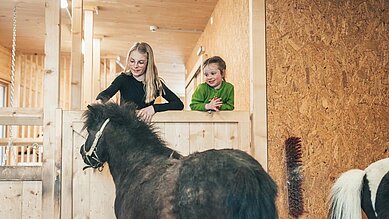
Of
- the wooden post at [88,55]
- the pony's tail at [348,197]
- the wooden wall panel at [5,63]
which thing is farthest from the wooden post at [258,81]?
the wooden wall panel at [5,63]

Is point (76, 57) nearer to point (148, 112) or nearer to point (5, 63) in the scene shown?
point (148, 112)

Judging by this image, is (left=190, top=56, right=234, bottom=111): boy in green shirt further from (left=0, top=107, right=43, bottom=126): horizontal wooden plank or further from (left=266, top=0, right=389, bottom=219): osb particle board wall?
(left=0, top=107, right=43, bottom=126): horizontal wooden plank

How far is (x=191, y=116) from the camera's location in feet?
11.0

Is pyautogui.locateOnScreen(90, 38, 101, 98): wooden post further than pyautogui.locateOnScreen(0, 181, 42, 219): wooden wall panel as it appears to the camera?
Yes

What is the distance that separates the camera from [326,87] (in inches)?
138

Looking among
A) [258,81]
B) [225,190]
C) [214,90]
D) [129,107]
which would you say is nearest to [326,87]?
[258,81]

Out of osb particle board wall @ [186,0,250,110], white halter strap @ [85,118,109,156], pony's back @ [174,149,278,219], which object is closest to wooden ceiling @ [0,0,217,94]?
osb particle board wall @ [186,0,250,110]

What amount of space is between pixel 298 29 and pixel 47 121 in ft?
7.23

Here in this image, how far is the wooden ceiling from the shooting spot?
5758 mm

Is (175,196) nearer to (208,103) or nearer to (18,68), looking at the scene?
(208,103)

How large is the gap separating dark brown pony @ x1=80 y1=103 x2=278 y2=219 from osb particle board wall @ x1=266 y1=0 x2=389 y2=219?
1233mm

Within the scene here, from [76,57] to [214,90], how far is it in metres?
1.41

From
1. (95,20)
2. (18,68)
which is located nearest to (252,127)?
(95,20)

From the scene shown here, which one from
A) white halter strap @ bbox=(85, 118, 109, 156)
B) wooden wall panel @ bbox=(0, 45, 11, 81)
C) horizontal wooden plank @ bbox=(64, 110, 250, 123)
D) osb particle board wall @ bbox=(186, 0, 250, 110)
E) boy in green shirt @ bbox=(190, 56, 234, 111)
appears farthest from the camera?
wooden wall panel @ bbox=(0, 45, 11, 81)
